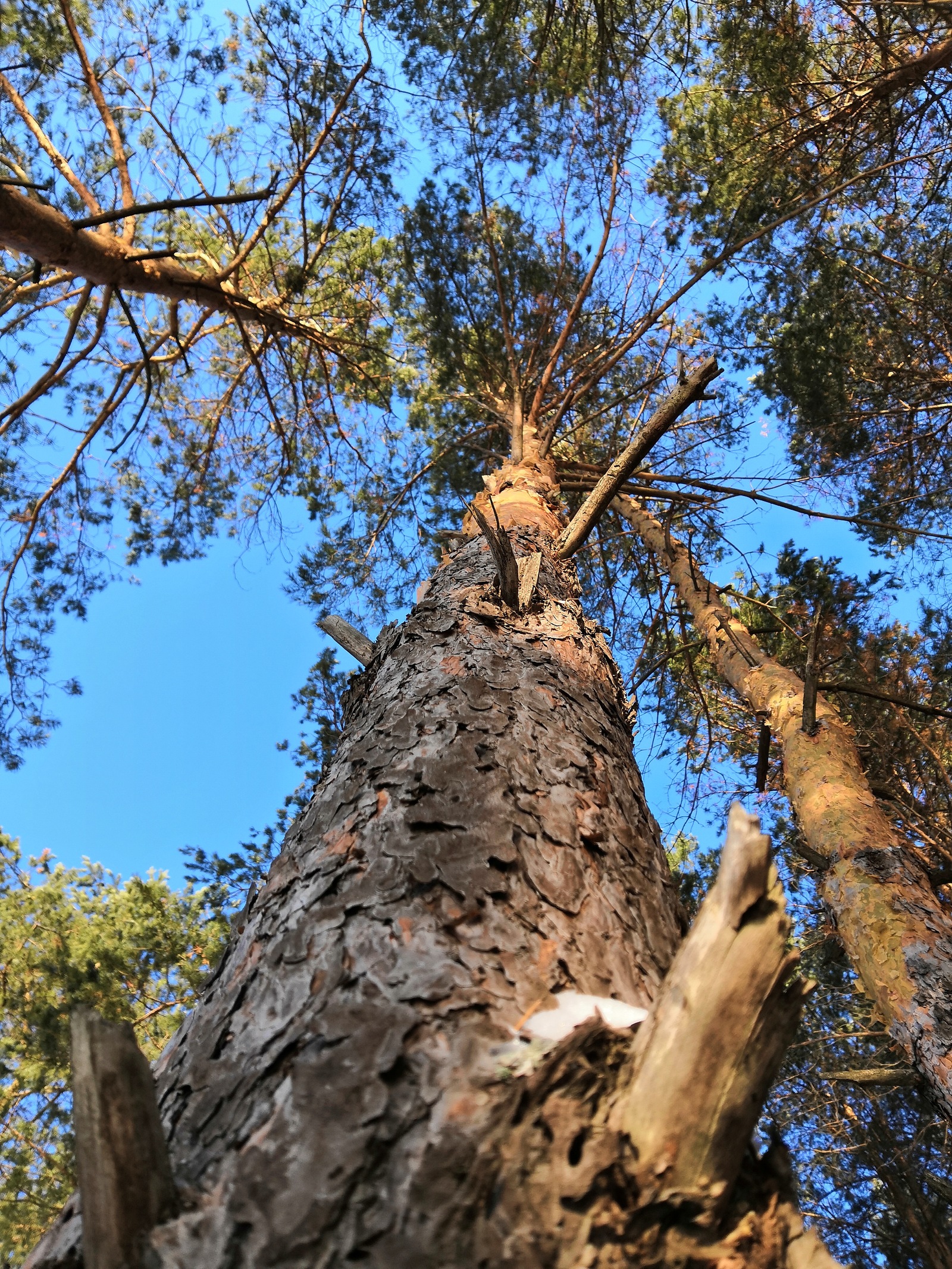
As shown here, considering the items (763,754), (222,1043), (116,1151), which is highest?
(763,754)

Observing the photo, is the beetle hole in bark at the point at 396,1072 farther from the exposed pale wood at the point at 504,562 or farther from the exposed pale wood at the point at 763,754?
the exposed pale wood at the point at 763,754

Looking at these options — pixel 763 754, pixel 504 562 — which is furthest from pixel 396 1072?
pixel 763 754

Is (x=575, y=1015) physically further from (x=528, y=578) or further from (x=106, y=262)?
(x=106, y=262)

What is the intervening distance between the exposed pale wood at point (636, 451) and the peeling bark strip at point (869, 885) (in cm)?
178

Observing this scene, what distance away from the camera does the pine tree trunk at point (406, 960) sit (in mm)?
649

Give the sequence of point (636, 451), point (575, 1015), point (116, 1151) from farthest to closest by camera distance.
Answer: point (636, 451), point (575, 1015), point (116, 1151)

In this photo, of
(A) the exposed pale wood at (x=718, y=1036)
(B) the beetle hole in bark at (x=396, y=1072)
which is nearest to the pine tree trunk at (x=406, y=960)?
(B) the beetle hole in bark at (x=396, y=1072)

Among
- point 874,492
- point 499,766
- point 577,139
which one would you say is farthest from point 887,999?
point 577,139

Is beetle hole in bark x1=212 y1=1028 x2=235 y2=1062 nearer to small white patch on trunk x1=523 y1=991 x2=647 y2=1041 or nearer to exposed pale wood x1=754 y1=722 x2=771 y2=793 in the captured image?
small white patch on trunk x1=523 y1=991 x2=647 y2=1041

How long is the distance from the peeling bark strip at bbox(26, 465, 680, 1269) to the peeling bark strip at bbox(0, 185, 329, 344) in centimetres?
311

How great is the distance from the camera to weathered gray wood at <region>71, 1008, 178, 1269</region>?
646 mm

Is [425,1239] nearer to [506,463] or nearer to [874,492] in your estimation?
[506,463]

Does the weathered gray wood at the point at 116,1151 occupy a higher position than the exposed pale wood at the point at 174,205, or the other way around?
the exposed pale wood at the point at 174,205

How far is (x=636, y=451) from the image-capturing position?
254 cm
